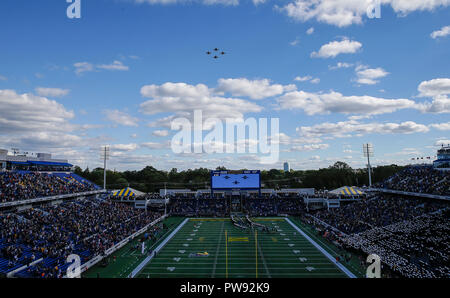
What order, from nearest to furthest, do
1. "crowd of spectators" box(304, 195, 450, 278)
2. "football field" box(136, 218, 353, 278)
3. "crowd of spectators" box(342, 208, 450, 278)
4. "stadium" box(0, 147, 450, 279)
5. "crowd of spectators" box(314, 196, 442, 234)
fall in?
"crowd of spectators" box(342, 208, 450, 278) → "crowd of spectators" box(304, 195, 450, 278) → "stadium" box(0, 147, 450, 279) → "football field" box(136, 218, 353, 278) → "crowd of spectators" box(314, 196, 442, 234)

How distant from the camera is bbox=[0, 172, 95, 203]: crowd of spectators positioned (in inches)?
1133

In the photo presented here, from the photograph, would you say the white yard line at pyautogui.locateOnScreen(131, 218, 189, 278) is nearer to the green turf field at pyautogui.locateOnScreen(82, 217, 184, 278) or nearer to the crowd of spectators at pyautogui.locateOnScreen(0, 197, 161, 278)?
the green turf field at pyautogui.locateOnScreen(82, 217, 184, 278)

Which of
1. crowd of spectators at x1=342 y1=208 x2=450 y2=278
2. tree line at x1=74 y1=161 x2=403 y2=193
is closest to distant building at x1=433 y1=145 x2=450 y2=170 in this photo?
crowd of spectators at x1=342 y1=208 x2=450 y2=278

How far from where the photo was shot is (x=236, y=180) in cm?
4812

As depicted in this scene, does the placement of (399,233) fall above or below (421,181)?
below

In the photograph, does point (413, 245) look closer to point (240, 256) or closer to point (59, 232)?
point (240, 256)

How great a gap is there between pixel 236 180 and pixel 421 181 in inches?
1022

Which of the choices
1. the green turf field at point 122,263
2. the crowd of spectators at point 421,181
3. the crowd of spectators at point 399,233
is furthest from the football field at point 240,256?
the crowd of spectators at point 421,181

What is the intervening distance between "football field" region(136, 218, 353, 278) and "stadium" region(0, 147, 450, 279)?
0.31 feet

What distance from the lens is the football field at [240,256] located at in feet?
70.7

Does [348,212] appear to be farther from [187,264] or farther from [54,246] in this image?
[54,246]

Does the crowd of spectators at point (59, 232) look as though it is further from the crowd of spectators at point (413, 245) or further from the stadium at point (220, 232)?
the crowd of spectators at point (413, 245)

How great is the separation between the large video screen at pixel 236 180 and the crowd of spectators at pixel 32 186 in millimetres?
20666

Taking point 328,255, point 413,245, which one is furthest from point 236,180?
point 413,245
